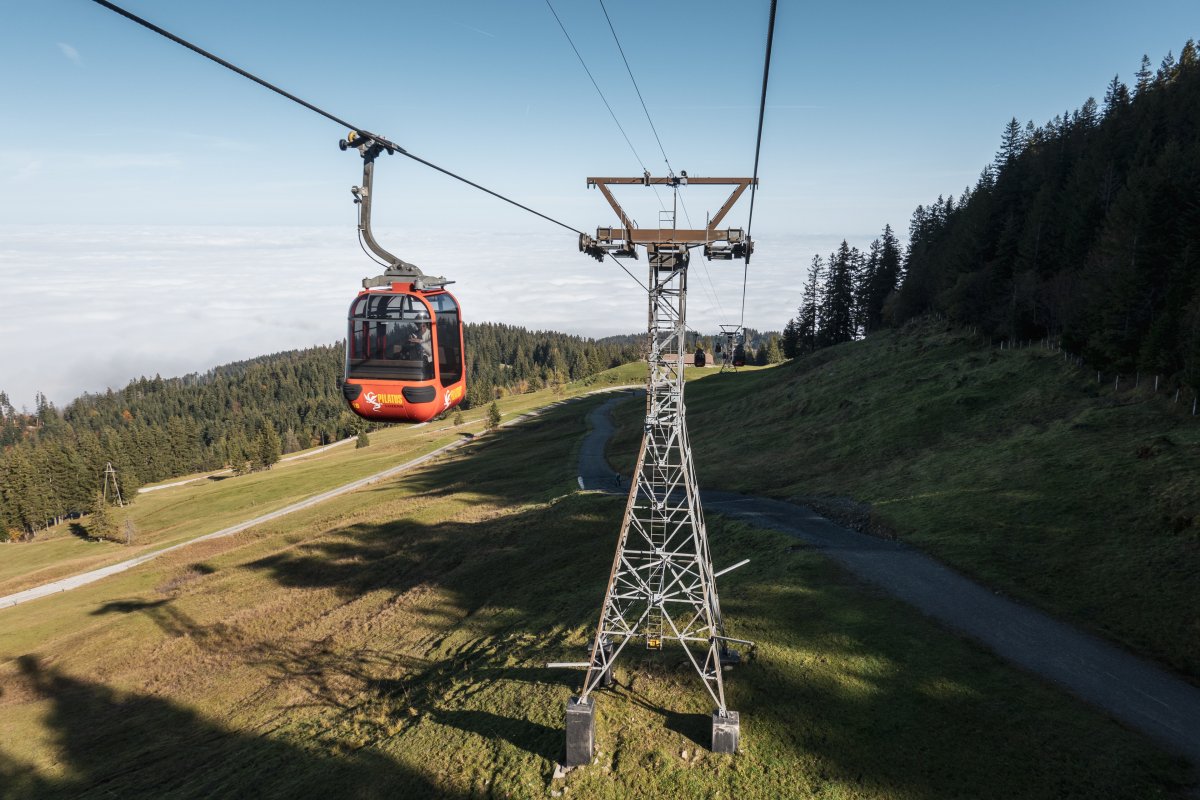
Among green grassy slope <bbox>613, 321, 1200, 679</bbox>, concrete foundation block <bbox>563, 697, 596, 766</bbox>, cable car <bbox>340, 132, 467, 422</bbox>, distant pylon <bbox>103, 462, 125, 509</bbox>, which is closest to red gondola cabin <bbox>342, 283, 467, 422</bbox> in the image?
cable car <bbox>340, 132, 467, 422</bbox>

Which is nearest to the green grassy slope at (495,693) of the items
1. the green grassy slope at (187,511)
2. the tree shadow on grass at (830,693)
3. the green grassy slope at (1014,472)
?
the tree shadow on grass at (830,693)

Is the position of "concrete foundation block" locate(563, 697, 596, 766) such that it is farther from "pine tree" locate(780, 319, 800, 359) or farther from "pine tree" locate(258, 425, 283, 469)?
"pine tree" locate(258, 425, 283, 469)

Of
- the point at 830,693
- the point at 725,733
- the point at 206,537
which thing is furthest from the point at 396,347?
the point at 206,537

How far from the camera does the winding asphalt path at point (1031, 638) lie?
653 inches

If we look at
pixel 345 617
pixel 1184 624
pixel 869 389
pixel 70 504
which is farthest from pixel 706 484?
pixel 70 504

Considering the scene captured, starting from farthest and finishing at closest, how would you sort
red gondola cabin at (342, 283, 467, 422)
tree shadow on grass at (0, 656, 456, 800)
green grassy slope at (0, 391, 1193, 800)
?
1. tree shadow on grass at (0, 656, 456, 800)
2. red gondola cabin at (342, 283, 467, 422)
3. green grassy slope at (0, 391, 1193, 800)

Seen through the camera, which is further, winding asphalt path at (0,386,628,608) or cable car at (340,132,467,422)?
winding asphalt path at (0,386,628,608)

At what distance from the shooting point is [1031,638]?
2058 centimetres

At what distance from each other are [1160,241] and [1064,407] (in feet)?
49.3

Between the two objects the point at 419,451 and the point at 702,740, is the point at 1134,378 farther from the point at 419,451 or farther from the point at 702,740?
the point at 419,451

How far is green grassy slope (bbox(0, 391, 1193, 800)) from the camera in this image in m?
16.0

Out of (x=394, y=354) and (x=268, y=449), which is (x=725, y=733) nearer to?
(x=394, y=354)

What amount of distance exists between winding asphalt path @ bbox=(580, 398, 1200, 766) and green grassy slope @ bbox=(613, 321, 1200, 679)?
42.0 inches

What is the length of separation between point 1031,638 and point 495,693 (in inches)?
749
